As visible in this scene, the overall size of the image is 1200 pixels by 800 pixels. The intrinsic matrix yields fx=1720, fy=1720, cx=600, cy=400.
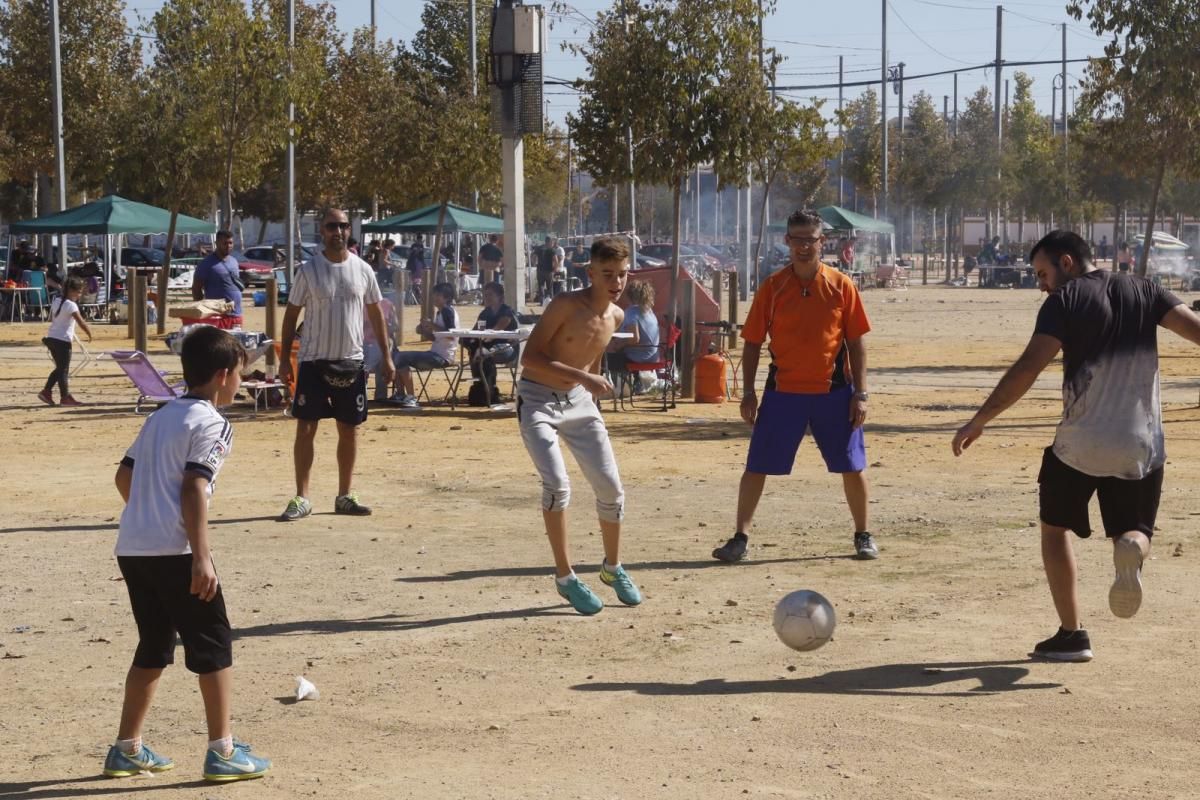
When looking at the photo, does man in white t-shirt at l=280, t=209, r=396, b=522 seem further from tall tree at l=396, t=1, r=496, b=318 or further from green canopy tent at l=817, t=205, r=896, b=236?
green canopy tent at l=817, t=205, r=896, b=236

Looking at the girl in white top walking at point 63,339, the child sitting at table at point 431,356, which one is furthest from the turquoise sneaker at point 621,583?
the girl in white top walking at point 63,339

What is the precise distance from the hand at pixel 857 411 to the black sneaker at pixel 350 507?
3381 millimetres

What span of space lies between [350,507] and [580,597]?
10.9ft

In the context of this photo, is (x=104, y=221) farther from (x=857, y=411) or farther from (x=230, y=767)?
(x=230, y=767)

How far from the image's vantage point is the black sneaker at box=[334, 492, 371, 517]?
10.8 m

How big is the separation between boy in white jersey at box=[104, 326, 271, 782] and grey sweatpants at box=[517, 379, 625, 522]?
270cm

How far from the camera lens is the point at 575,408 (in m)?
8.13

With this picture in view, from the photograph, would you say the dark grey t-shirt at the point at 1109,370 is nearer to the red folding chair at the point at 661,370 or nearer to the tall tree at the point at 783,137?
the red folding chair at the point at 661,370

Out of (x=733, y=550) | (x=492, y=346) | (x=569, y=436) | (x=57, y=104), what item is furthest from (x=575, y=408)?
(x=57, y=104)

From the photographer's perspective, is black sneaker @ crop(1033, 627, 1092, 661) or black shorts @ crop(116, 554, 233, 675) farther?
black sneaker @ crop(1033, 627, 1092, 661)

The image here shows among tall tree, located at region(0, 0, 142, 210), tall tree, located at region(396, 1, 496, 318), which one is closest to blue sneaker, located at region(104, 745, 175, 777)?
tall tree, located at region(396, 1, 496, 318)

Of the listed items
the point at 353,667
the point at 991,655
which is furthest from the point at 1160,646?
the point at 353,667

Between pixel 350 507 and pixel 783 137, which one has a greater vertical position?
pixel 783 137

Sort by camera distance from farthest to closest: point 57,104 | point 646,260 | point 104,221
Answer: point 646,260, point 57,104, point 104,221
